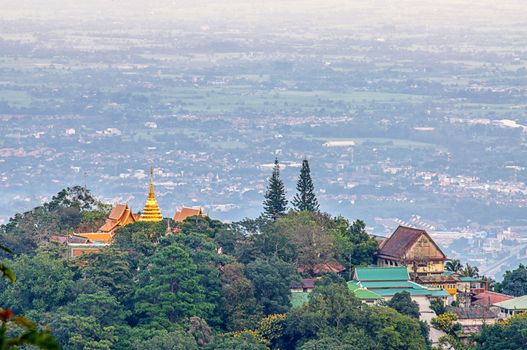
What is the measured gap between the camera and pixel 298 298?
48.4 metres

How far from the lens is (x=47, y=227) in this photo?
178ft

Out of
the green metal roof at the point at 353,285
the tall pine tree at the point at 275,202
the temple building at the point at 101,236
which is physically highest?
the tall pine tree at the point at 275,202

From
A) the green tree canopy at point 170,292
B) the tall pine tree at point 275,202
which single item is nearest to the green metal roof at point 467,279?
the tall pine tree at point 275,202

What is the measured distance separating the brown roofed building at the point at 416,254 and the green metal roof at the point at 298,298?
3370mm

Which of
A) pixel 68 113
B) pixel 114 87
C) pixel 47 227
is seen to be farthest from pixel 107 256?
pixel 114 87

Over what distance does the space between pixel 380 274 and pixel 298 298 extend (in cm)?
239

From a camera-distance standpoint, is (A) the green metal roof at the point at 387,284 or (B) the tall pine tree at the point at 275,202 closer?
(A) the green metal roof at the point at 387,284

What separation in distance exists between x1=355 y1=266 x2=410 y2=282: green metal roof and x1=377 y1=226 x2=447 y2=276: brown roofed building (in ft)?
3.59

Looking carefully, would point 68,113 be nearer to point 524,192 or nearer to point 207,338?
point 524,192

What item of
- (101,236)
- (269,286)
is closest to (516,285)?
(269,286)

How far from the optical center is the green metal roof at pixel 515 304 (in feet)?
158

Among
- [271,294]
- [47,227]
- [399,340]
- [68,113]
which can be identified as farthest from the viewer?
[68,113]

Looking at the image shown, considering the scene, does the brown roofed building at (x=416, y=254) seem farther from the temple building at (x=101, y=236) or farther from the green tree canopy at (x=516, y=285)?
the temple building at (x=101, y=236)

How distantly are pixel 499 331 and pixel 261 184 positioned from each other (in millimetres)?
93092
